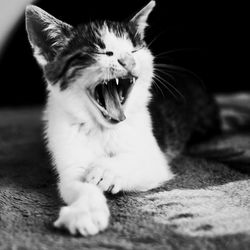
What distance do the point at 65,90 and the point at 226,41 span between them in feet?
6.41

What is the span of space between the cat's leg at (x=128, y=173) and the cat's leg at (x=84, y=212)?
2.3 inches

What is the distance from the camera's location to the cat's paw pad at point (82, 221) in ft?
3.44

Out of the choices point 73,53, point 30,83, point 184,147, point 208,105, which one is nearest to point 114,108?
point 73,53

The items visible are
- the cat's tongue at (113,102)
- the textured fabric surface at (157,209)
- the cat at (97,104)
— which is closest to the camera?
the textured fabric surface at (157,209)

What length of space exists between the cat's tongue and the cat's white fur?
0.14 ft

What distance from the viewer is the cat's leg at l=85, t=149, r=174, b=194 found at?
130cm

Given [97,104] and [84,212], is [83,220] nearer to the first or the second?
[84,212]

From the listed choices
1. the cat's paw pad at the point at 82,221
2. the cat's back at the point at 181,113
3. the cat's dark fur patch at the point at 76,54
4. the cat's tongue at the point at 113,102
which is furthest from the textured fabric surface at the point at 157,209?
the cat's dark fur patch at the point at 76,54

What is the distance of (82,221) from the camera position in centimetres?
105

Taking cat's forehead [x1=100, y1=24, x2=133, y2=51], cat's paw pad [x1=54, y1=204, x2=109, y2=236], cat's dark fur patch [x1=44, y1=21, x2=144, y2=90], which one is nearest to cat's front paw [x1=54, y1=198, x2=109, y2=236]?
cat's paw pad [x1=54, y1=204, x2=109, y2=236]

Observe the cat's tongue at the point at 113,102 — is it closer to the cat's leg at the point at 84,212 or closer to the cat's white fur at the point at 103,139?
the cat's white fur at the point at 103,139

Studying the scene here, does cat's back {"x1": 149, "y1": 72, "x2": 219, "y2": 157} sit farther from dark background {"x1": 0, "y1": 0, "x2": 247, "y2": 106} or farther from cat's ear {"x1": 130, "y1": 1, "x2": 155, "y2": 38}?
dark background {"x1": 0, "y1": 0, "x2": 247, "y2": 106}

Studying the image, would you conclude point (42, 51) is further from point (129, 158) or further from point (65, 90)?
point (129, 158)

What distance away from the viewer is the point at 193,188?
57.1 inches
